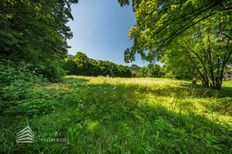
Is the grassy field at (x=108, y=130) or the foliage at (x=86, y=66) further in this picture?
the foliage at (x=86, y=66)

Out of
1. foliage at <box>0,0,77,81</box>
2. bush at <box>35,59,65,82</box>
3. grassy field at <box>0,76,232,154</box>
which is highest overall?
foliage at <box>0,0,77,81</box>

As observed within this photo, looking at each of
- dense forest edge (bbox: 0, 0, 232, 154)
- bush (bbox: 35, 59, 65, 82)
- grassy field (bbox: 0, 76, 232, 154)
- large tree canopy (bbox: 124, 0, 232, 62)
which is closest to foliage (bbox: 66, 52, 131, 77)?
bush (bbox: 35, 59, 65, 82)

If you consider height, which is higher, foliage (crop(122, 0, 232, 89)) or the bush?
foliage (crop(122, 0, 232, 89))

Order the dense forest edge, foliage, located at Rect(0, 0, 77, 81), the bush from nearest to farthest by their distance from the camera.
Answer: the dense forest edge < foliage, located at Rect(0, 0, 77, 81) < the bush

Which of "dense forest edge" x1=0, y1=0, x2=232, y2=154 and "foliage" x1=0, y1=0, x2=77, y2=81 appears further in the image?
"foliage" x1=0, y1=0, x2=77, y2=81

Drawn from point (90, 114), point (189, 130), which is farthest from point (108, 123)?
point (189, 130)

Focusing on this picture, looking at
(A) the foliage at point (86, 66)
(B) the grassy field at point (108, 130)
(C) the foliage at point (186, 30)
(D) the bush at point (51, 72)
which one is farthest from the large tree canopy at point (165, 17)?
(A) the foliage at point (86, 66)

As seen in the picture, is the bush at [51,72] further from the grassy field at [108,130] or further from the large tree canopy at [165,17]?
the grassy field at [108,130]

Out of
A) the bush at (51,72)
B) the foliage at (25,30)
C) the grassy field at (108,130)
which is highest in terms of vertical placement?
the foliage at (25,30)

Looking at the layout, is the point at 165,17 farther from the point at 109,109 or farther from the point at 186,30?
the point at 109,109

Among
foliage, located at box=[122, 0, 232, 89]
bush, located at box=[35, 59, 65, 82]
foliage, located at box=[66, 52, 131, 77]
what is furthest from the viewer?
foliage, located at box=[66, 52, 131, 77]

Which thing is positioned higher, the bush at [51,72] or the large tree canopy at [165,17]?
the large tree canopy at [165,17]

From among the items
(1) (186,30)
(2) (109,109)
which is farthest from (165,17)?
(2) (109,109)

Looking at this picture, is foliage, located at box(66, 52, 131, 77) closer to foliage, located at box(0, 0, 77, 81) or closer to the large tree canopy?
the large tree canopy
